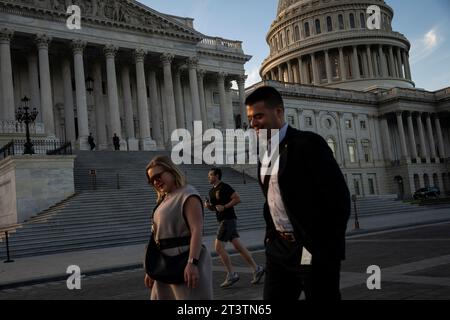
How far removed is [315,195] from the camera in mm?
3867

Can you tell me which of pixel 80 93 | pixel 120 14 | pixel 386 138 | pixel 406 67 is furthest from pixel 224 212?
pixel 406 67

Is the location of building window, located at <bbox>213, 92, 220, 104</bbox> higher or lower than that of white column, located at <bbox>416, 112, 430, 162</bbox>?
higher

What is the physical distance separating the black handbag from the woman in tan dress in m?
0.04

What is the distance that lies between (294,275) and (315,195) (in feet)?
2.32

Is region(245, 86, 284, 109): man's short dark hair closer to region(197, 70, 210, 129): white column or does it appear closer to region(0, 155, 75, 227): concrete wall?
region(0, 155, 75, 227): concrete wall

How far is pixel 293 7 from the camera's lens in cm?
9950

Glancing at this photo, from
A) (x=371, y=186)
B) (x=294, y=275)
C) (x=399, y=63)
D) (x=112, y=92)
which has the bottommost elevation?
(x=294, y=275)

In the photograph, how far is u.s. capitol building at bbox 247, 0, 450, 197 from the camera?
69938 millimetres

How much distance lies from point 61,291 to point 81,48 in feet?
109

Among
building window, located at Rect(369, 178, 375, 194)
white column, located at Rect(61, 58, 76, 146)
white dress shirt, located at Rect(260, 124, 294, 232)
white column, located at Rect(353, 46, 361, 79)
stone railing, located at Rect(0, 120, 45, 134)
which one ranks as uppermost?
white column, located at Rect(353, 46, 361, 79)

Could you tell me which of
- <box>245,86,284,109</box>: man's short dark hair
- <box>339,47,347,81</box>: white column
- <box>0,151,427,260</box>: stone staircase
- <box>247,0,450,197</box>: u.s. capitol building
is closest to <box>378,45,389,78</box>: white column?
<box>247,0,450,197</box>: u.s. capitol building

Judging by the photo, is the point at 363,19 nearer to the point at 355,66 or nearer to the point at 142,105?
the point at 355,66

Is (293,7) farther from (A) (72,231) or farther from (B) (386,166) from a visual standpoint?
(A) (72,231)
